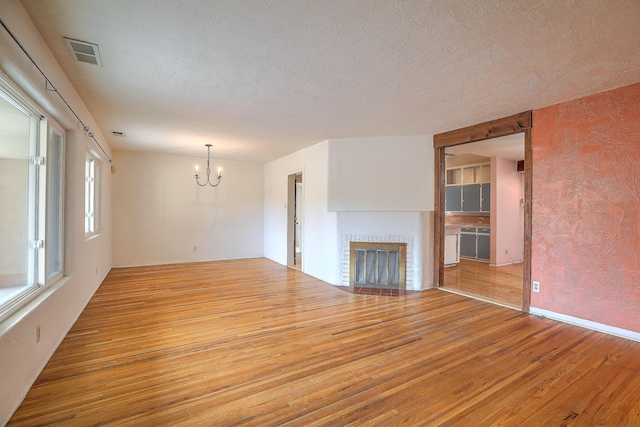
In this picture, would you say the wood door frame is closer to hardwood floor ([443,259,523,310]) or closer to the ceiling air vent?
hardwood floor ([443,259,523,310])

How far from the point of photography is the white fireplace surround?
15.2 feet

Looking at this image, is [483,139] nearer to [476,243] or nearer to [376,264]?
[376,264]

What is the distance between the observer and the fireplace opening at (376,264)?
4645 mm

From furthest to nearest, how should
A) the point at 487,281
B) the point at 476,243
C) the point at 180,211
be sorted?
the point at 476,243
the point at 180,211
the point at 487,281

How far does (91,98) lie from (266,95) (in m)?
1.92

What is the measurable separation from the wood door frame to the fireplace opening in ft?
2.00

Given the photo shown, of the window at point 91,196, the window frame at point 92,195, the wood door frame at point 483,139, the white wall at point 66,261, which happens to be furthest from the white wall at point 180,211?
the wood door frame at point 483,139

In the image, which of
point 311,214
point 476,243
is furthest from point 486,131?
point 476,243

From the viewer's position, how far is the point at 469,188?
295 inches

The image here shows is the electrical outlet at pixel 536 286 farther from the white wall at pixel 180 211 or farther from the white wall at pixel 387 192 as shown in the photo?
the white wall at pixel 180 211

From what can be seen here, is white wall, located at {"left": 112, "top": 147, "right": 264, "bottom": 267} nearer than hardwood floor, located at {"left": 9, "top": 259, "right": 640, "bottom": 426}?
No

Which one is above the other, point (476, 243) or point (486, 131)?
point (486, 131)

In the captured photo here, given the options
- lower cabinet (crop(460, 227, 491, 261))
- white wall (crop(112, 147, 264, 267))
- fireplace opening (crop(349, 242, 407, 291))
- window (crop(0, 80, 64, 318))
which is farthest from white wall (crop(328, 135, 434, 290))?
window (crop(0, 80, 64, 318))

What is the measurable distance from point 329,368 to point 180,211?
18.3 feet
